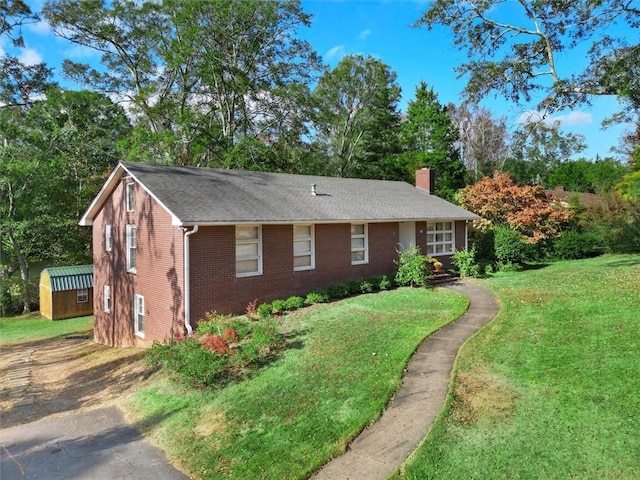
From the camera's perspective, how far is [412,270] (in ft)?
56.8

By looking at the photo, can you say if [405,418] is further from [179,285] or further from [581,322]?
[179,285]

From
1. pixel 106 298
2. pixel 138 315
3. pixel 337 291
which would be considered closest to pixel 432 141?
pixel 337 291

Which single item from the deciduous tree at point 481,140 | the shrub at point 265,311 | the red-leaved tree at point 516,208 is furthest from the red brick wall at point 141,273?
the deciduous tree at point 481,140

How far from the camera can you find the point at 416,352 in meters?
9.88

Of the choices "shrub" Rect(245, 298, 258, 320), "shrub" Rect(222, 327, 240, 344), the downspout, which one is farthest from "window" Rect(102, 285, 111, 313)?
"shrub" Rect(222, 327, 240, 344)

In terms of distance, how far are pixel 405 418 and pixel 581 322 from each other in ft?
20.6

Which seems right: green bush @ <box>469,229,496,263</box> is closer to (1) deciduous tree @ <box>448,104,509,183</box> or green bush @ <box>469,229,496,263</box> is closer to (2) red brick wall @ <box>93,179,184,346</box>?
(2) red brick wall @ <box>93,179,184,346</box>

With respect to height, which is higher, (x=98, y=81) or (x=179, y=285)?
(x=98, y=81)

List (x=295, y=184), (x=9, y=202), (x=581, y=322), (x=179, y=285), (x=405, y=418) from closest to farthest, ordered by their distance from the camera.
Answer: (x=405, y=418) → (x=581, y=322) → (x=179, y=285) → (x=295, y=184) → (x=9, y=202)

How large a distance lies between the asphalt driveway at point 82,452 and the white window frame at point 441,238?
52.3 feet

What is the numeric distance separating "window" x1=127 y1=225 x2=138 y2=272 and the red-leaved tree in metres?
18.5

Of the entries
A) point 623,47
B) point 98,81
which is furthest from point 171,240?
point 98,81

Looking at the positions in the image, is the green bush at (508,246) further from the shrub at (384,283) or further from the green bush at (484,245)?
the shrub at (384,283)

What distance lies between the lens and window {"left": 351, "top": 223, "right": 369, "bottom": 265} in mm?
17703
